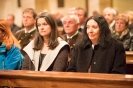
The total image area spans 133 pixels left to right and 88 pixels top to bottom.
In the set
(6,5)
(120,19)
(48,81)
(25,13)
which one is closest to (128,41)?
(120,19)

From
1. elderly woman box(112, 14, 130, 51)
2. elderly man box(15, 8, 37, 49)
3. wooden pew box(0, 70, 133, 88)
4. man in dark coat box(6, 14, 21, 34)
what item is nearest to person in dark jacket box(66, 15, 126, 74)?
wooden pew box(0, 70, 133, 88)

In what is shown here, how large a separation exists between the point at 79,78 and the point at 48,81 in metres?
0.29

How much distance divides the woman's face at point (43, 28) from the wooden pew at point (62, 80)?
43.9 inches

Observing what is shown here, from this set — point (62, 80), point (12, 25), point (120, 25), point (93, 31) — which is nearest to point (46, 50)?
point (93, 31)

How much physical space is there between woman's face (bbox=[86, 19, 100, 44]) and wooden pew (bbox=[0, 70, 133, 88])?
35.9 inches

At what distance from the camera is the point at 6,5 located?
12297 millimetres

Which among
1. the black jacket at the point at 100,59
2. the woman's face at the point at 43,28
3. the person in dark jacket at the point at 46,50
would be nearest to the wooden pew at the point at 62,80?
the black jacket at the point at 100,59

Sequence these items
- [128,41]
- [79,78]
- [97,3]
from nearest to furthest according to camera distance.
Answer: [79,78], [128,41], [97,3]

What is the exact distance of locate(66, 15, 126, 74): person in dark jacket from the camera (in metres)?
3.60

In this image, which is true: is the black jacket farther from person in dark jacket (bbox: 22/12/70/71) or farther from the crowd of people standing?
person in dark jacket (bbox: 22/12/70/71)

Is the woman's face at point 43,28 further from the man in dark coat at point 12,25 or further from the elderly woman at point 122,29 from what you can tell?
the man in dark coat at point 12,25

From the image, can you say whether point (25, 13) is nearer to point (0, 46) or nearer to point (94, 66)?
point (0, 46)

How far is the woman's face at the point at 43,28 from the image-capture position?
13.3 feet

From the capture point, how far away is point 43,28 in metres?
4.05
